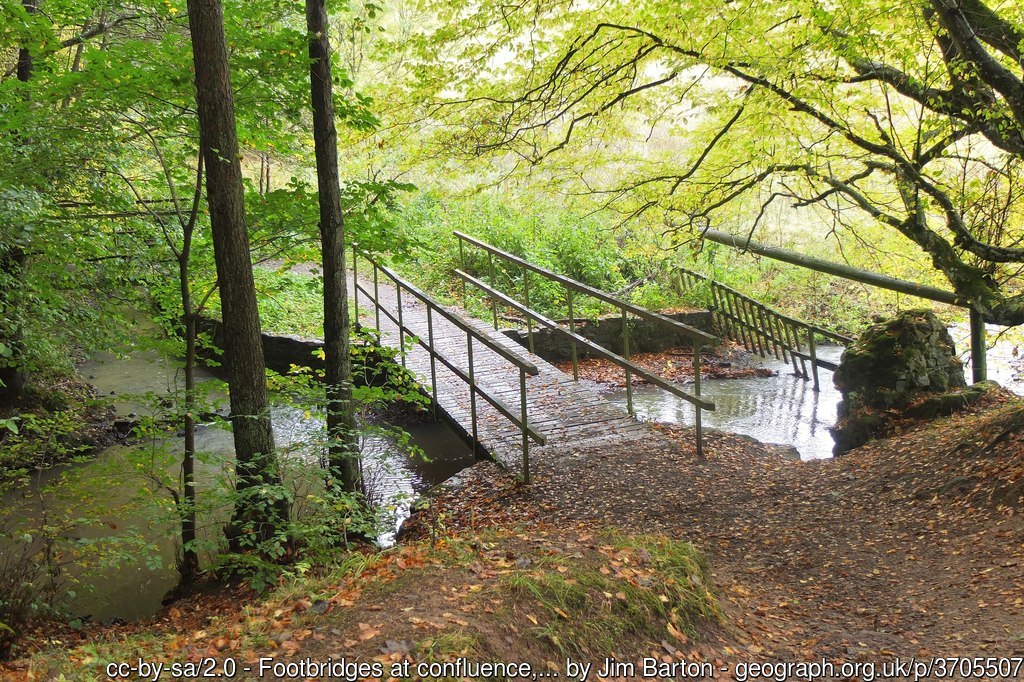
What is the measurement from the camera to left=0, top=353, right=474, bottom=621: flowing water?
5.07 metres

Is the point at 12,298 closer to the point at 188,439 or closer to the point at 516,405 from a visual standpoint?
the point at 188,439

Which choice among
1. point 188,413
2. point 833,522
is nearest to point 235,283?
point 188,413

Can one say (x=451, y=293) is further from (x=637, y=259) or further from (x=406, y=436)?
(x=406, y=436)

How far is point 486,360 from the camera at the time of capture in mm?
8914

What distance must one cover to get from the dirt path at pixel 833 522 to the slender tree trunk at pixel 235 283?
4.51 ft

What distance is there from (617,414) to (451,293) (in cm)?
688

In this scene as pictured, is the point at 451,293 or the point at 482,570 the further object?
the point at 451,293

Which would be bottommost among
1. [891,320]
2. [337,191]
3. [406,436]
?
[406,436]

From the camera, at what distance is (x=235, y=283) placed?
15.8 feet

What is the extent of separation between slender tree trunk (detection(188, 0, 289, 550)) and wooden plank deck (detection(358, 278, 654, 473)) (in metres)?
2.17

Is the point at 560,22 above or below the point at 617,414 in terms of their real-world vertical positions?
above

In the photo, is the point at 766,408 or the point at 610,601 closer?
the point at 610,601

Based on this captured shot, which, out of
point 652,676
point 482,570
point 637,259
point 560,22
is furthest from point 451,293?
point 652,676

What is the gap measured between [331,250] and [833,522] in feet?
14.2
